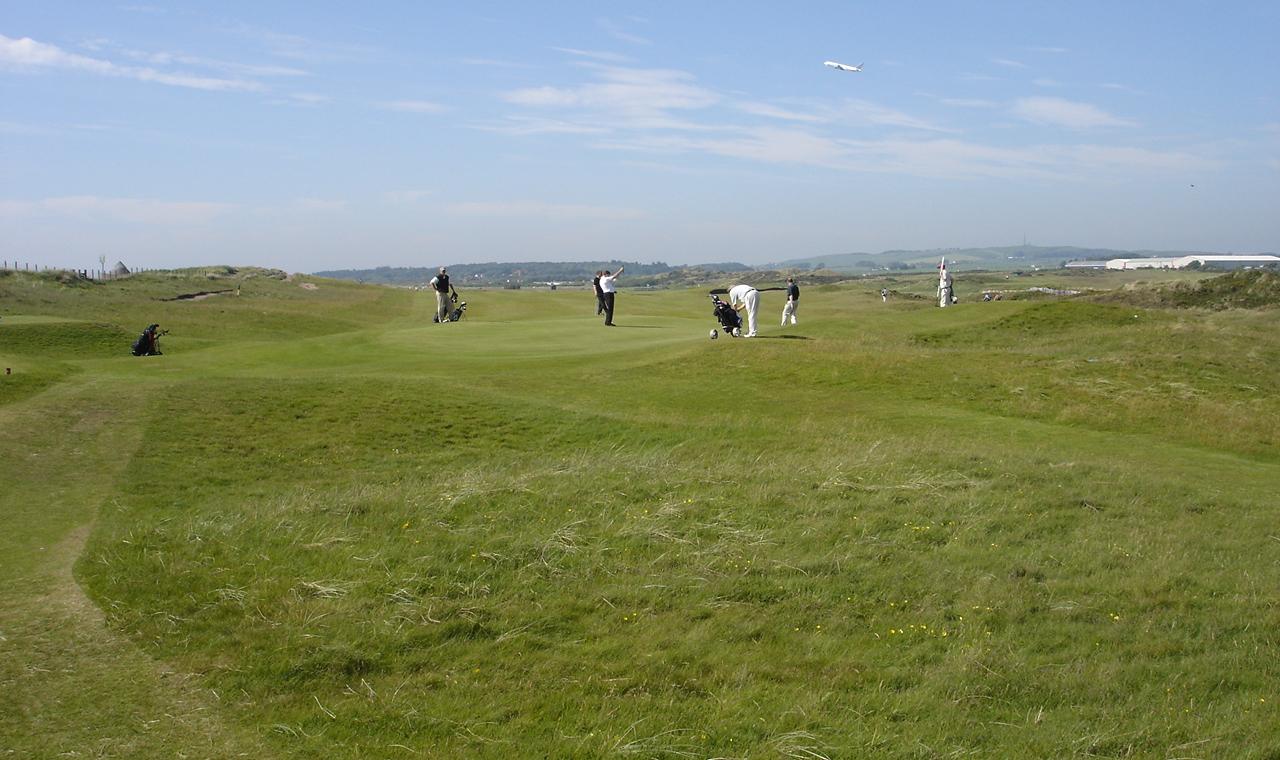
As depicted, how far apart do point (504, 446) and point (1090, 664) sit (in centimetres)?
1315

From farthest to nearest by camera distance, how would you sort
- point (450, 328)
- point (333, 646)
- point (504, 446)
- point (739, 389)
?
1. point (450, 328)
2. point (739, 389)
3. point (504, 446)
4. point (333, 646)

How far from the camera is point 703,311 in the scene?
6969 cm

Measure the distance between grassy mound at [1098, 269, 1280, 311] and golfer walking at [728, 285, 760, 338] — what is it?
42.1 meters

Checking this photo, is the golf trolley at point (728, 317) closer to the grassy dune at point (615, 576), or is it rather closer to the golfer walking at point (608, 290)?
the golfer walking at point (608, 290)

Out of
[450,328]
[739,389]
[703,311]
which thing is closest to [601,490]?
[739,389]

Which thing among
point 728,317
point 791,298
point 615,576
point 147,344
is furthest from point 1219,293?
point 615,576

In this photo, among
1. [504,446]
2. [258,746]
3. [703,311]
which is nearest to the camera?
[258,746]

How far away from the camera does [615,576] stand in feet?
34.5

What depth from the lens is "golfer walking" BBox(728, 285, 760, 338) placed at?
32156 mm

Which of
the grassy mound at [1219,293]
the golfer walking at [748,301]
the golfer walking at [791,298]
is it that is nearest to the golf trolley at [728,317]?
the golfer walking at [748,301]

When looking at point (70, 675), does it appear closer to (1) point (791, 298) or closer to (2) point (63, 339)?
(1) point (791, 298)

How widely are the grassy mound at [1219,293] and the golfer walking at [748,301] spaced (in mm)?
42130

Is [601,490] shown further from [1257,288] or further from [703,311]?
[1257,288]

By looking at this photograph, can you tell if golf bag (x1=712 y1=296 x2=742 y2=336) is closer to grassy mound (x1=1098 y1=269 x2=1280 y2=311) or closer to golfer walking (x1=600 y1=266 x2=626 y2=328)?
golfer walking (x1=600 y1=266 x2=626 y2=328)
